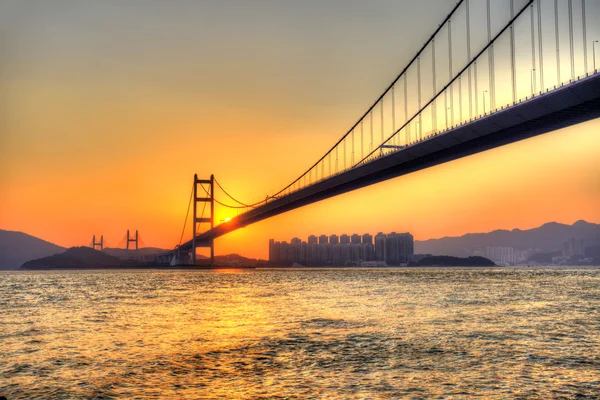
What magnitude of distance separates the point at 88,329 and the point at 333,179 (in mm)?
40957

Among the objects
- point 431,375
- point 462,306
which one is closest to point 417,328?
point 431,375

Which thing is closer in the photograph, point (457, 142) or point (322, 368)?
Result: point (322, 368)

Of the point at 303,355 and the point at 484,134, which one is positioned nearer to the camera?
the point at 303,355

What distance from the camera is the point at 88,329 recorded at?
668 inches

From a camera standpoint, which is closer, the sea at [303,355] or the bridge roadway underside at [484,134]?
the sea at [303,355]

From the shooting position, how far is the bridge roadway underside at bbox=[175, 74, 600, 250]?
32.9 m

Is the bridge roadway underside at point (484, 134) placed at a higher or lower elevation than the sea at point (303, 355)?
higher

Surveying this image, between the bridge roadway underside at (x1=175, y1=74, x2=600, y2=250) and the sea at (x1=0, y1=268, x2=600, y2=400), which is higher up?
the bridge roadway underside at (x1=175, y1=74, x2=600, y2=250)

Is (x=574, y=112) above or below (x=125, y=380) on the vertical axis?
above

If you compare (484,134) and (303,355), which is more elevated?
(484,134)

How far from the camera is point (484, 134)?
3966cm

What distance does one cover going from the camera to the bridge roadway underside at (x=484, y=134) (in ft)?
108

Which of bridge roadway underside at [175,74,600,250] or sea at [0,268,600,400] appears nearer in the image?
sea at [0,268,600,400]

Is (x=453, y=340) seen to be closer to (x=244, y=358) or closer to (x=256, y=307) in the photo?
(x=244, y=358)
